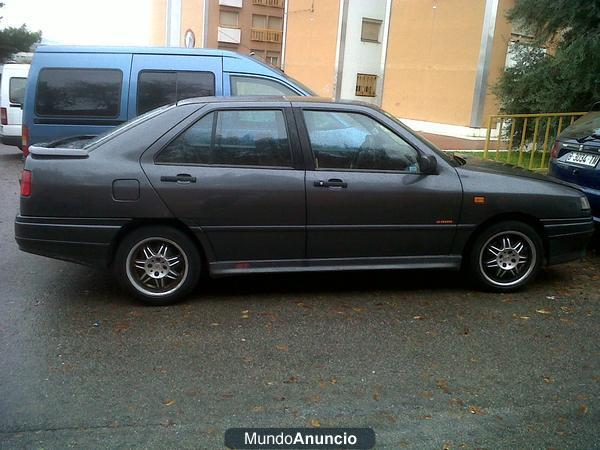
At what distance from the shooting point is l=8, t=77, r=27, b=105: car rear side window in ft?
45.5

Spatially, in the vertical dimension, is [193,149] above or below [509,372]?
above

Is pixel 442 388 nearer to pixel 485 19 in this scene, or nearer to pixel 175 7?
pixel 485 19

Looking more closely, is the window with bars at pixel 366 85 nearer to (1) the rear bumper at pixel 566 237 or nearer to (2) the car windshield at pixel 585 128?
(2) the car windshield at pixel 585 128

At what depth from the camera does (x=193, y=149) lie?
466 cm

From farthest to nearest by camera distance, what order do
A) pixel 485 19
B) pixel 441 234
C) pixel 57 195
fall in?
pixel 485 19
pixel 441 234
pixel 57 195

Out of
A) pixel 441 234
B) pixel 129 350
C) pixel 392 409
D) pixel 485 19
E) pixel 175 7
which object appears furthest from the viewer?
pixel 175 7

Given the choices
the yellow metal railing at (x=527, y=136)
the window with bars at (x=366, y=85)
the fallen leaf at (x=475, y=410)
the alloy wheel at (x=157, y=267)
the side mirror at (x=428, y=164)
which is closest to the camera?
the fallen leaf at (x=475, y=410)

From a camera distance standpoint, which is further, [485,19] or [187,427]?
[485,19]

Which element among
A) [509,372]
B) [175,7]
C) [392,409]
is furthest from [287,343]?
[175,7]

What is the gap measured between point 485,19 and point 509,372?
61.7ft

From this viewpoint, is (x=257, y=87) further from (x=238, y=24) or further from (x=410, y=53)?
(x=238, y=24)

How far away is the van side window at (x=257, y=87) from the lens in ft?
23.9

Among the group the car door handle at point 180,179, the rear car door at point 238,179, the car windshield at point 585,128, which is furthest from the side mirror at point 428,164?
the car windshield at point 585,128

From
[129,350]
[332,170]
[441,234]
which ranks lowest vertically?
[129,350]
